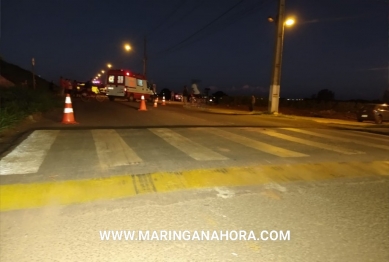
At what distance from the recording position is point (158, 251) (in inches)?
138

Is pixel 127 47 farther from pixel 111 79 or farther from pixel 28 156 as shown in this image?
pixel 28 156

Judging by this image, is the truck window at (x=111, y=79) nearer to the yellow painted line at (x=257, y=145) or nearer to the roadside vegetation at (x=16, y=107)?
the roadside vegetation at (x=16, y=107)

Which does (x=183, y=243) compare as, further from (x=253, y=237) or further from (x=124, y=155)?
(x=124, y=155)

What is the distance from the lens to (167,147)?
820 centimetres

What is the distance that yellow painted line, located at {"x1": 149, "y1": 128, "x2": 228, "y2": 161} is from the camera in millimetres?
7192

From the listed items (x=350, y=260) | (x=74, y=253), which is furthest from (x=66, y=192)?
(x=350, y=260)

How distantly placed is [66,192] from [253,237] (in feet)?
8.94

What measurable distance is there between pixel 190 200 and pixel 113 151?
3.24 metres

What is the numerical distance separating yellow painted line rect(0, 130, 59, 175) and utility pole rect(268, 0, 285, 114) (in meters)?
16.8

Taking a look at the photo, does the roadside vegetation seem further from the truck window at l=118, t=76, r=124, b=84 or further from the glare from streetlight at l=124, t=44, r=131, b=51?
the glare from streetlight at l=124, t=44, r=131, b=51

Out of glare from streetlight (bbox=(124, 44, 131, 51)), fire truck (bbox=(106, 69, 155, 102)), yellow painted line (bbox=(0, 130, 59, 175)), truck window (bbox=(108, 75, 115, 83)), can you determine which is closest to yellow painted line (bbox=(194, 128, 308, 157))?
yellow painted line (bbox=(0, 130, 59, 175))

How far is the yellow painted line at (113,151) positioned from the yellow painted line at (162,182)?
3.11 ft

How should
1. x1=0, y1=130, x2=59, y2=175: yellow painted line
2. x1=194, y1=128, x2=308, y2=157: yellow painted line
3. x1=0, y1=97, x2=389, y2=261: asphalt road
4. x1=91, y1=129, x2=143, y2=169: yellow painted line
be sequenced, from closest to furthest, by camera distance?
x1=0, y1=97, x2=389, y2=261: asphalt road < x1=0, y1=130, x2=59, y2=175: yellow painted line < x1=91, y1=129, x2=143, y2=169: yellow painted line < x1=194, y1=128, x2=308, y2=157: yellow painted line

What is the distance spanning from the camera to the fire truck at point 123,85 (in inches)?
1356
